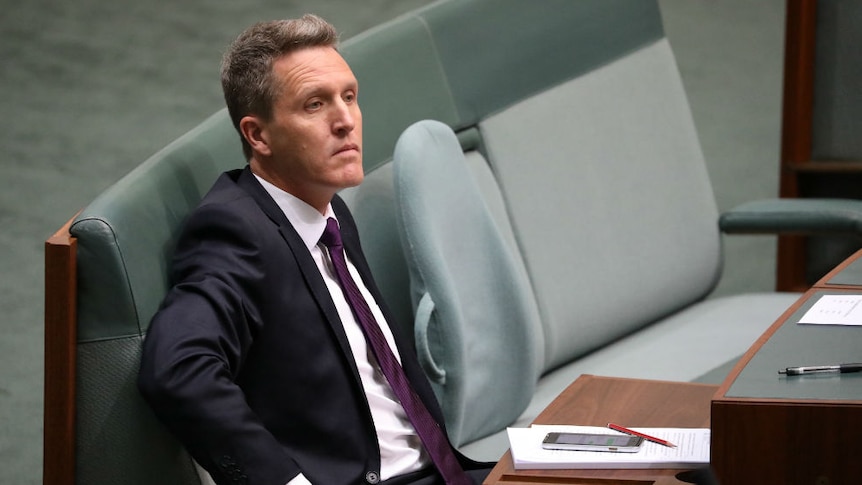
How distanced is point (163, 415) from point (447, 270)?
34.0 inches

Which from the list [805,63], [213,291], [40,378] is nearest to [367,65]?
[213,291]

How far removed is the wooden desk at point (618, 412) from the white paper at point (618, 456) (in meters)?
0.01

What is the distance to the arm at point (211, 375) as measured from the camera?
1.57m

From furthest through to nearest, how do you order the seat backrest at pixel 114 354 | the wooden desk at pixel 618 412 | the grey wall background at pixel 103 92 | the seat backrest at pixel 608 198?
the grey wall background at pixel 103 92
the seat backrest at pixel 608 198
the seat backrest at pixel 114 354
the wooden desk at pixel 618 412

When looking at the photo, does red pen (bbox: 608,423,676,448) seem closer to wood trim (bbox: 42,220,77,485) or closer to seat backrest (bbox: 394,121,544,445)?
seat backrest (bbox: 394,121,544,445)

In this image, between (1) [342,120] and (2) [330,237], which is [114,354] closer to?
(2) [330,237]

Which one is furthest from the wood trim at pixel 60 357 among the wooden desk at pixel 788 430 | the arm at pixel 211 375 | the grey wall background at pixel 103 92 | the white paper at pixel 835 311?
the grey wall background at pixel 103 92

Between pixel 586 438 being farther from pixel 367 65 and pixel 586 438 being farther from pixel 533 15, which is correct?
pixel 533 15

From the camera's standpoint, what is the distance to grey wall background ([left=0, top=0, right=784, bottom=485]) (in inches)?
138

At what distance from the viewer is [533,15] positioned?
10.2 feet

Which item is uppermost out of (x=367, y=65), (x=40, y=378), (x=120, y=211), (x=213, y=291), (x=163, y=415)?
(x=367, y=65)

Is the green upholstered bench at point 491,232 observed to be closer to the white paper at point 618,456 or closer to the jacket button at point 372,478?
the jacket button at point 372,478

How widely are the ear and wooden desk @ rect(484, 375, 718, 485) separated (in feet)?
1.97

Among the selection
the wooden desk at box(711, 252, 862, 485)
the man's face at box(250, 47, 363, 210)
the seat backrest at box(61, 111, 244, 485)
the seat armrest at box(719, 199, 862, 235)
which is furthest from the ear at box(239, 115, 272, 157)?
the seat armrest at box(719, 199, 862, 235)
